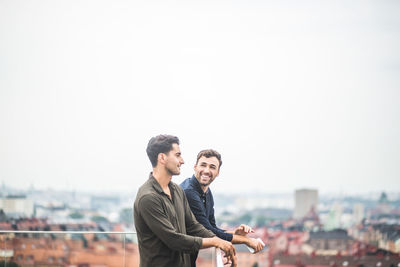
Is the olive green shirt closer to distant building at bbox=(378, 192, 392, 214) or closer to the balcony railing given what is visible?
the balcony railing

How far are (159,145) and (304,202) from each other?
227 ft

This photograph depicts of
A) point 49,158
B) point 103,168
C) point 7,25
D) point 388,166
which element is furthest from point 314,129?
point 7,25

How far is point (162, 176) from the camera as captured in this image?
117 inches

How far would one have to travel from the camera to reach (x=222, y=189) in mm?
73000

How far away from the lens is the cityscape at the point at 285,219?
162ft

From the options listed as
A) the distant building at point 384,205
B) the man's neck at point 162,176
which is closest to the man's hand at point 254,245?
the man's neck at point 162,176

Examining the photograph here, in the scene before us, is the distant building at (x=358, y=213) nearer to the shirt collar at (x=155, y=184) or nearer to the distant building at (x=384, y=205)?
the distant building at (x=384, y=205)

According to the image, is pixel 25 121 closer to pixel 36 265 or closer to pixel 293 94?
pixel 293 94

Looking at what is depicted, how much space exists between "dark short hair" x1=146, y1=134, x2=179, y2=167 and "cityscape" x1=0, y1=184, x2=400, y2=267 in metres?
29.0

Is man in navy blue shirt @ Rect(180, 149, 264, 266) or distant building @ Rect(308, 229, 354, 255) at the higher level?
man in navy blue shirt @ Rect(180, 149, 264, 266)

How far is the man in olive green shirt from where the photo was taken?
9.43 feet

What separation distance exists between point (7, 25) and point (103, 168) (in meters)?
16.7

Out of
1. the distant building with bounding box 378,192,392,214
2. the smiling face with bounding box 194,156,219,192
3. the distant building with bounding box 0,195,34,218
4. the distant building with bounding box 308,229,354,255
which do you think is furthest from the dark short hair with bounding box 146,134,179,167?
the distant building with bounding box 378,192,392,214

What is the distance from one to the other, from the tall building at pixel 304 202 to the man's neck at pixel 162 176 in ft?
210
